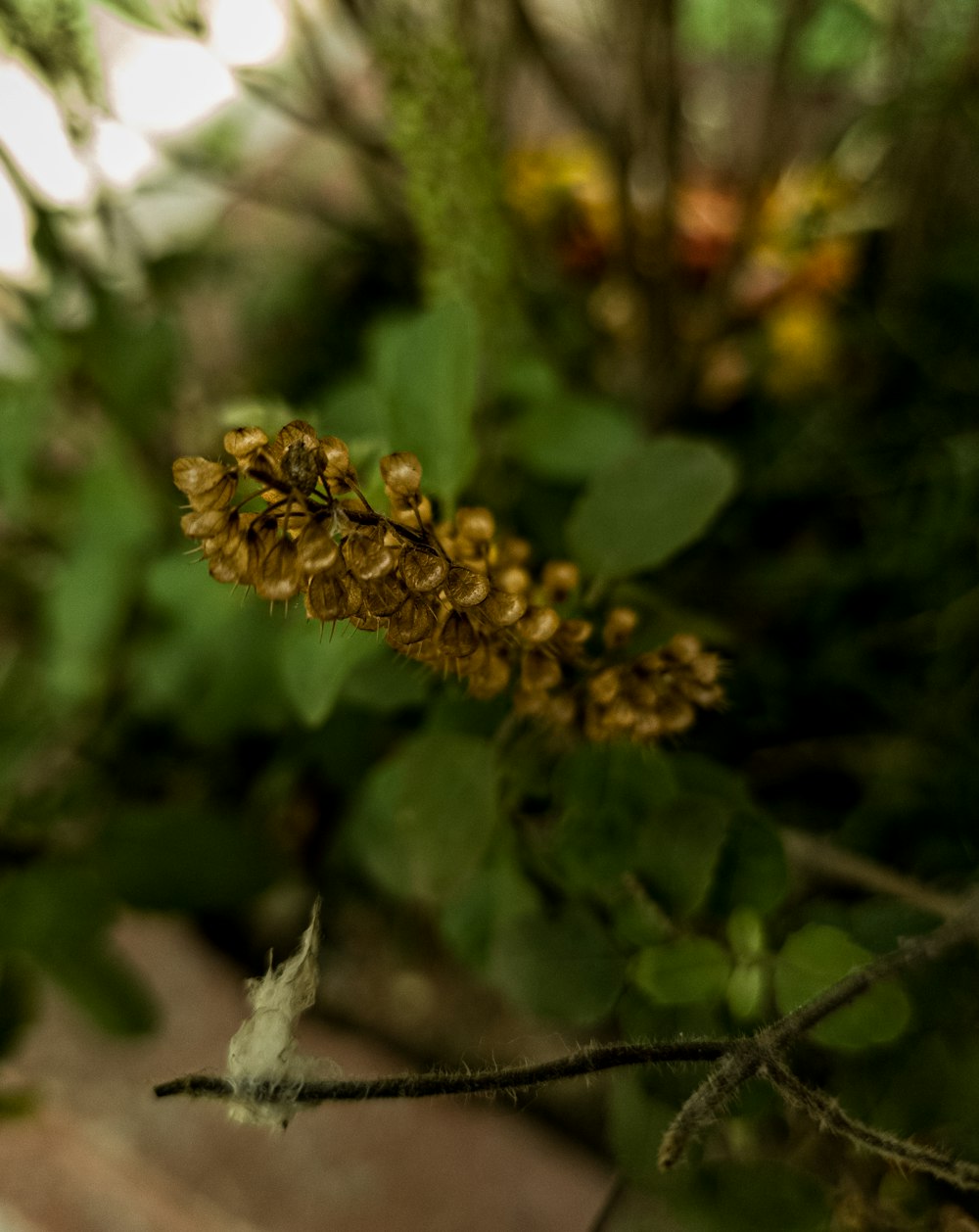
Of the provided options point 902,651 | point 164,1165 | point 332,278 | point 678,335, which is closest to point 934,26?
point 678,335

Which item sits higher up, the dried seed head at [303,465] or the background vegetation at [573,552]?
the background vegetation at [573,552]

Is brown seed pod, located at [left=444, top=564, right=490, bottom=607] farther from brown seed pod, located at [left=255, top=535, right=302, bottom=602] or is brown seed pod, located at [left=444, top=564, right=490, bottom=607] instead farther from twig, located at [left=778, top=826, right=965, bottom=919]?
twig, located at [left=778, top=826, right=965, bottom=919]

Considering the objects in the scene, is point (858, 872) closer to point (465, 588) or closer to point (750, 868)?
point (750, 868)

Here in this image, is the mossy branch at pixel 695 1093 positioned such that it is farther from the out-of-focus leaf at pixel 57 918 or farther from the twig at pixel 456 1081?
the out-of-focus leaf at pixel 57 918

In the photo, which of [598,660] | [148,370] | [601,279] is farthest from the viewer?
[601,279]

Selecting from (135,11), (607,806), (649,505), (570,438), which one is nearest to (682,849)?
(607,806)

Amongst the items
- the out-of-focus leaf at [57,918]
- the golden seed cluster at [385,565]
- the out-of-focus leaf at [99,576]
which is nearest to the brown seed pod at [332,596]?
the golden seed cluster at [385,565]

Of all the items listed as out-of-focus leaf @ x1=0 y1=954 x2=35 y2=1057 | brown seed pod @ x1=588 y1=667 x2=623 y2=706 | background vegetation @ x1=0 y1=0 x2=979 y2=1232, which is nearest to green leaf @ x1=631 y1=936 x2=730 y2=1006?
background vegetation @ x1=0 y1=0 x2=979 y2=1232

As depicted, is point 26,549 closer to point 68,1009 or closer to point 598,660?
point 68,1009
